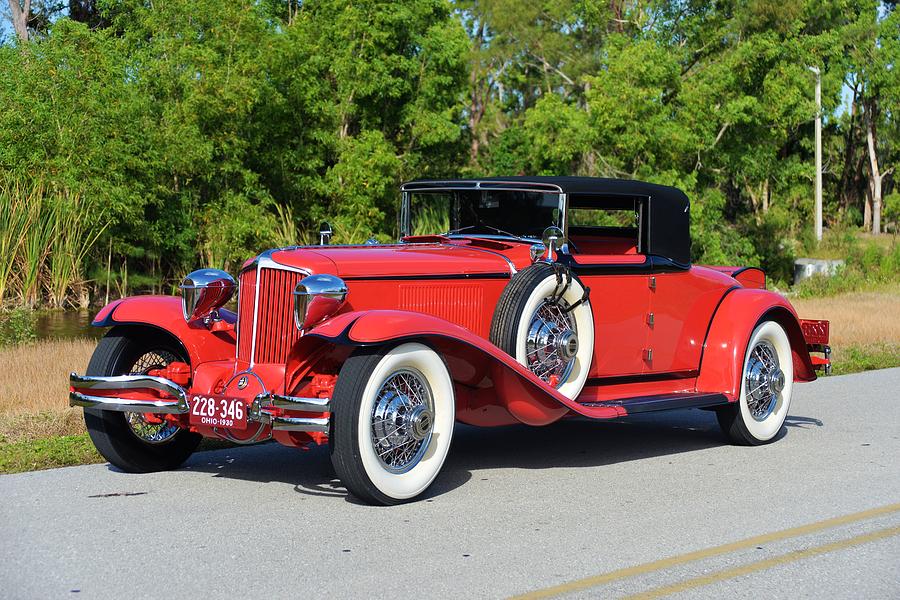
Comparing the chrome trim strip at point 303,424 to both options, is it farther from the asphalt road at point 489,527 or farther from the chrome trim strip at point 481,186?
the chrome trim strip at point 481,186

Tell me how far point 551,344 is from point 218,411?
2.09m

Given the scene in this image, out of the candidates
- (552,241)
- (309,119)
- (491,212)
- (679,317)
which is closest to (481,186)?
(491,212)

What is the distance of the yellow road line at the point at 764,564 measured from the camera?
172 inches

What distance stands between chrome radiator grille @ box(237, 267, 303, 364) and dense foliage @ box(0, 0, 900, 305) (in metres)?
13.0

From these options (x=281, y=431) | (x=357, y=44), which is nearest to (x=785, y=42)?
(x=357, y=44)

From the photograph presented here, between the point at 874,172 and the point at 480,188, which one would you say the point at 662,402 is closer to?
the point at 480,188

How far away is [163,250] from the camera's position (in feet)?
79.3

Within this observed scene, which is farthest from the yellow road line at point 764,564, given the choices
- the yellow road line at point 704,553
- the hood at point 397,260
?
the hood at point 397,260

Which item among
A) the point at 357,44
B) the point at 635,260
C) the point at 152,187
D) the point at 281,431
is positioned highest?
the point at 357,44

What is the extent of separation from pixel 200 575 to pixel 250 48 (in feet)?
77.8

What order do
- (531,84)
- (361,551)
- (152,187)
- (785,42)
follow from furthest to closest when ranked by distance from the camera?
(531,84) → (785,42) → (152,187) → (361,551)

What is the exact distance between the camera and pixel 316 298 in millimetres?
5855

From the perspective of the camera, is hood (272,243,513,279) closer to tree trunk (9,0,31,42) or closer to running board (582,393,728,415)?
running board (582,393,728,415)

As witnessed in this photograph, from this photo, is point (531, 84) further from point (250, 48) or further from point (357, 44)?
point (250, 48)
